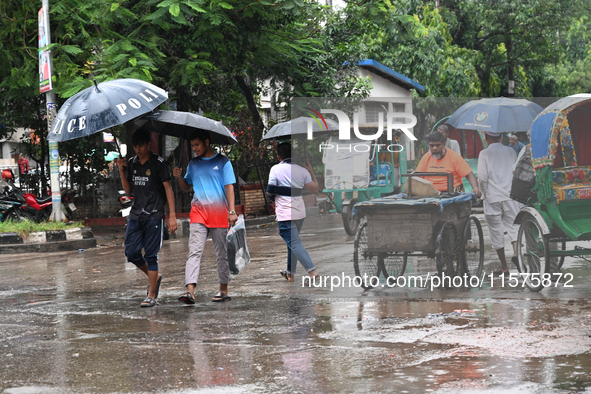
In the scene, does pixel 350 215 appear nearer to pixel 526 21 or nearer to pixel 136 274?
pixel 136 274

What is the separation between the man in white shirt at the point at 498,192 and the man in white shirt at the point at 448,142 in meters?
0.24

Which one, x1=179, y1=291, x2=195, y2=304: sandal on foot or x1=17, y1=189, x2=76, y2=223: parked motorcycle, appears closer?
x1=179, y1=291, x2=195, y2=304: sandal on foot

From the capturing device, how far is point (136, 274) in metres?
10.3

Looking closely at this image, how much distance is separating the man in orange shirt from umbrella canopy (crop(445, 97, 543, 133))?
0.78ft

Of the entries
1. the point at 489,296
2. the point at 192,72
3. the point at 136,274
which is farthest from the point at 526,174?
the point at 192,72

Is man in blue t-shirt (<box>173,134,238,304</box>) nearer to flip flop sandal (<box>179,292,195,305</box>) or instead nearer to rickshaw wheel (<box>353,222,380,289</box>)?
flip flop sandal (<box>179,292,195,305</box>)

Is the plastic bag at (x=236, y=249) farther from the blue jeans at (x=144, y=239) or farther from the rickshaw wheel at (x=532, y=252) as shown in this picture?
the rickshaw wheel at (x=532, y=252)

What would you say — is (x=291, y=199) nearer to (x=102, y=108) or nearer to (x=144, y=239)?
(x=144, y=239)

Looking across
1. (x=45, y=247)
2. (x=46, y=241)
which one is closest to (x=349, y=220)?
(x=45, y=247)

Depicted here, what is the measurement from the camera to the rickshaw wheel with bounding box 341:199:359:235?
770cm

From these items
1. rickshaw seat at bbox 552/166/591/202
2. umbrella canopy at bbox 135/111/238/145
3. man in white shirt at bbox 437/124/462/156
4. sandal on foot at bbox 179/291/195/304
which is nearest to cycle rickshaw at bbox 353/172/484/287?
man in white shirt at bbox 437/124/462/156

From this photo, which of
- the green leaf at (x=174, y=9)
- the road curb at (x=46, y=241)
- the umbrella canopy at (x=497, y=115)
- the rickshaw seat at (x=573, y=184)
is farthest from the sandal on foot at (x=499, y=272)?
the road curb at (x=46, y=241)

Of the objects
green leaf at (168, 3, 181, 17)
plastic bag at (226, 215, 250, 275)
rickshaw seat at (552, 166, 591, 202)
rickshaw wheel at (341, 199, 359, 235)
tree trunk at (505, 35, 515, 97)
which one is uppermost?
tree trunk at (505, 35, 515, 97)

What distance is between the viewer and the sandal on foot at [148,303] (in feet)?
24.5
